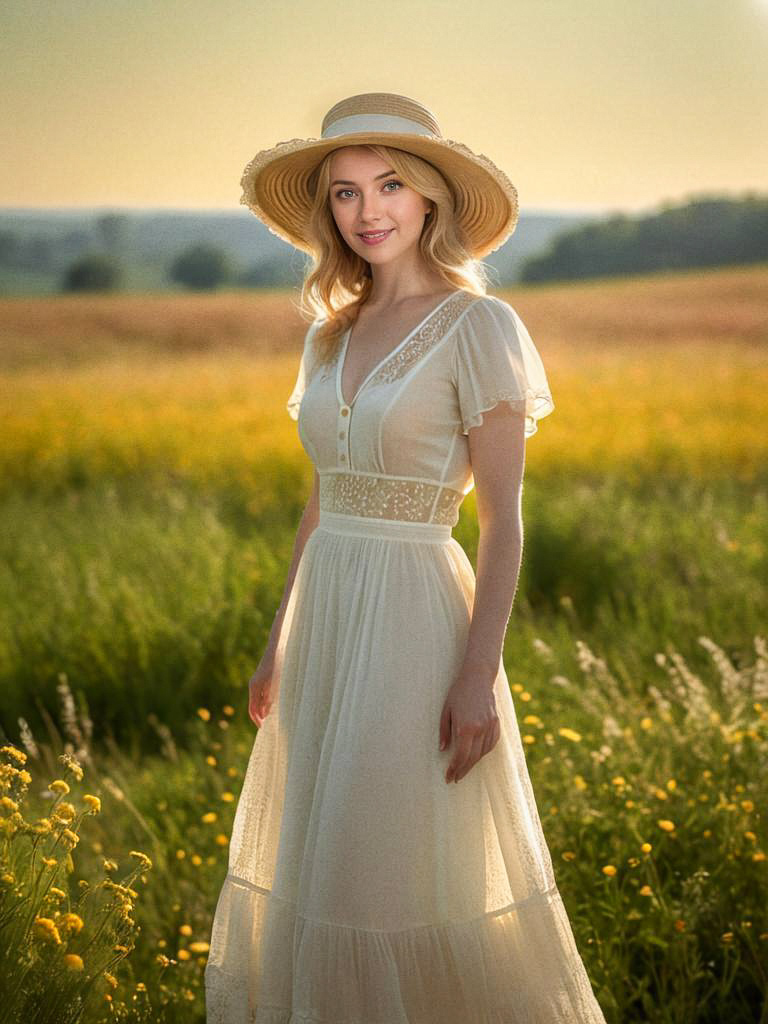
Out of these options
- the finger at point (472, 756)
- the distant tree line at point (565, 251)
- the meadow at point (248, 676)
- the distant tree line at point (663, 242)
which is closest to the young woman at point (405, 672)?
the finger at point (472, 756)

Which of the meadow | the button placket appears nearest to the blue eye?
the button placket

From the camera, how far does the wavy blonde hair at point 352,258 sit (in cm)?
221

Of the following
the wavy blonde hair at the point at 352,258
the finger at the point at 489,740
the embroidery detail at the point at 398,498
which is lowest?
the finger at the point at 489,740

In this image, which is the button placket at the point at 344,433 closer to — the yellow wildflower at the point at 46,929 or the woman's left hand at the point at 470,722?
the woman's left hand at the point at 470,722

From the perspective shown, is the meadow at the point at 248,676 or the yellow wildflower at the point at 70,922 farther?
the meadow at the point at 248,676

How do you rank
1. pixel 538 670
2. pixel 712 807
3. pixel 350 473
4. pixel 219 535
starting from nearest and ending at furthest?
pixel 350 473
pixel 712 807
pixel 538 670
pixel 219 535

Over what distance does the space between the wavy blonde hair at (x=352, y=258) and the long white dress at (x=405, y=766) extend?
127mm

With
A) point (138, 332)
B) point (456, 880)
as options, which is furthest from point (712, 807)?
point (138, 332)

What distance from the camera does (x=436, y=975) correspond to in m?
2.02

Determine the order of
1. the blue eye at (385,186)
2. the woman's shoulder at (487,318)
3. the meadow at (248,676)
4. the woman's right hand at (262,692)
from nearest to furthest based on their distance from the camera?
the woman's shoulder at (487,318)
the blue eye at (385,186)
the woman's right hand at (262,692)
the meadow at (248,676)

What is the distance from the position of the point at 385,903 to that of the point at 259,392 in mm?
11299

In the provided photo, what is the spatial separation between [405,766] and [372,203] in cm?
104

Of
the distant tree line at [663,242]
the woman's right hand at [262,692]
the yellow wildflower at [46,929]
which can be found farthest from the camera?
the distant tree line at [663,242]

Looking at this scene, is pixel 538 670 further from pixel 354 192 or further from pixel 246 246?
pixel 246 246
